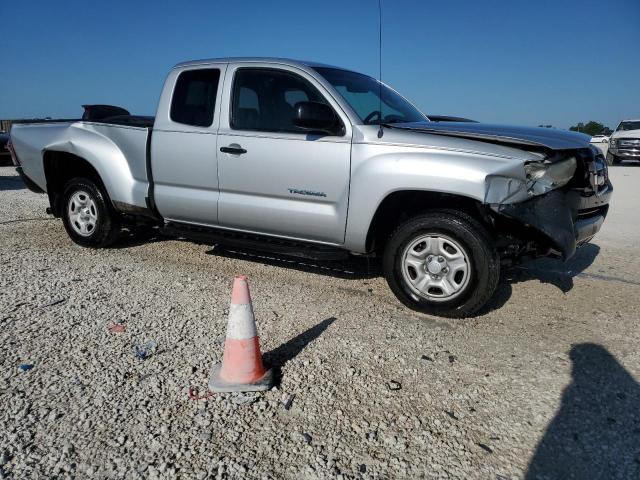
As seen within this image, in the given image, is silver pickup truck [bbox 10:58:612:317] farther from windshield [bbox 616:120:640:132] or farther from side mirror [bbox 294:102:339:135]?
windshield [bbox 616:120:640:132]

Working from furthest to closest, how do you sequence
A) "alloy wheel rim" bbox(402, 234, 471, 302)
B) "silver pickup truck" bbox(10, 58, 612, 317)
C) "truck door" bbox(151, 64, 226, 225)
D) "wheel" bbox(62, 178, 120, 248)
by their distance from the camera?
A: "wheel" bbox(62, 178, 120, 248) < "truck door" bbox(151, 64, 226, 225) < "alloy wheel rim" bbox(402, 234, 471, 302) < "silver pickup truck" bbox(10, 58, 612, 317)

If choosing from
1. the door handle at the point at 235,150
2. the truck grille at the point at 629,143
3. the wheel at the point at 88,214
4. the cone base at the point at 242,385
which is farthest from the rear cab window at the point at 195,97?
the truck grille at the point at 629,143

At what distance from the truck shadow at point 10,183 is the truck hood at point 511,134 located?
10134 mm

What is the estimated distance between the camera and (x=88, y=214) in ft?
17.7

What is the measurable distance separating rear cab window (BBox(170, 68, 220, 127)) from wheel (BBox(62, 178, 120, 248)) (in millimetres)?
1350

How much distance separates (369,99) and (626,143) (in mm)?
17367

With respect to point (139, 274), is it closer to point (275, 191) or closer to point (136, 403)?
point (275, 191)

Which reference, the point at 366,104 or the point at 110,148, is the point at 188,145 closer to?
the point at 110,148

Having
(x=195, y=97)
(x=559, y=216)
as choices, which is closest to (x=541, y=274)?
(x=559, y=216)

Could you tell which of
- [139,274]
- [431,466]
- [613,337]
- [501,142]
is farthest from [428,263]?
[139,274]

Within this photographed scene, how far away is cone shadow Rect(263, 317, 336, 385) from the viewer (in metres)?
3.01

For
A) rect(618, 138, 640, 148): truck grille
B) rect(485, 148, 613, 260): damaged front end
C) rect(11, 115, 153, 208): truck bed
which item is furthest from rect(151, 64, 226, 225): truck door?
rect(618, 138, 640, 148): truck grille

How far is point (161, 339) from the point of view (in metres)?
3.33

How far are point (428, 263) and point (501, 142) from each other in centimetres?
102
